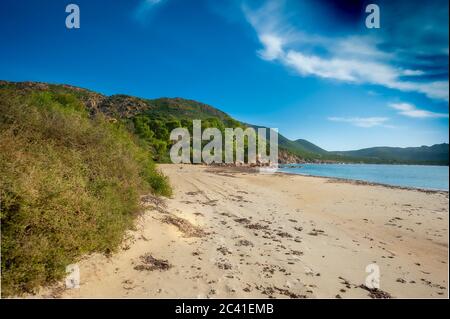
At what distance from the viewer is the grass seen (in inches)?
149

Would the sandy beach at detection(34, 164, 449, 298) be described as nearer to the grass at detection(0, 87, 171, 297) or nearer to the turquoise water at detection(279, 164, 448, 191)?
the grass at detection(0, 87, 171, 297)

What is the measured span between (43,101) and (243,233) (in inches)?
292

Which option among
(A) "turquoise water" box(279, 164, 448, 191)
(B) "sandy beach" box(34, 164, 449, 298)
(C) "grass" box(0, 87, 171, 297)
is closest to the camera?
(C) "grass" box(0, 87, 171, 297)

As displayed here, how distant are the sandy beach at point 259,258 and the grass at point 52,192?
41cm

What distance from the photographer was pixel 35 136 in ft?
18.8

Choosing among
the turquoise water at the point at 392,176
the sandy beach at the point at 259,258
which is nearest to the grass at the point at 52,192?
the sandy beach at the point at 259,258

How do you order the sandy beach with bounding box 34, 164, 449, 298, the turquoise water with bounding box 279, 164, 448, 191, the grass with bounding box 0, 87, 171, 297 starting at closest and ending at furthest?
the grass with bounding box 0, 87, 171, 297 < the sandy beach with bounding box 34, 164, 449, 298 < the turquoise water with bounding box 279, 164, 448, 191

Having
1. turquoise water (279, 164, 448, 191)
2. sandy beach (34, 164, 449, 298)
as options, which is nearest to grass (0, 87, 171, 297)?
sandy beach (34, 164, 449, 298)

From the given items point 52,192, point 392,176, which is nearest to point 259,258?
point 52,192

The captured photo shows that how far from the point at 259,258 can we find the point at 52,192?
4.87 m

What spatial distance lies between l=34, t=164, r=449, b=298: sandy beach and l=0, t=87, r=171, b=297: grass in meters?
0.41

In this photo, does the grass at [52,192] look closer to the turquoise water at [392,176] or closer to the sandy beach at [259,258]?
the sandy beach at [259,258]

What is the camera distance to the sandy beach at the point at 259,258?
4895 millimetres
